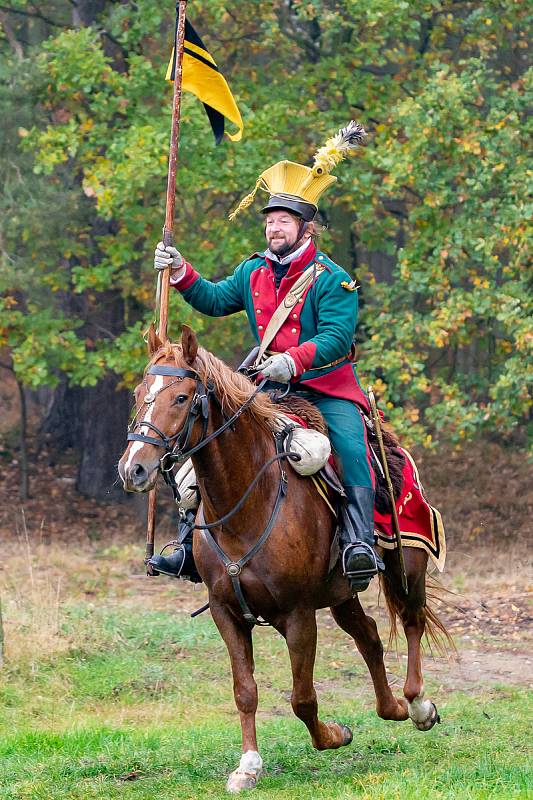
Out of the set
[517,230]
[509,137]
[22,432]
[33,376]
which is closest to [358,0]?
[509,137]

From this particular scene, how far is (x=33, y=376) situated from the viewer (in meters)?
16.8

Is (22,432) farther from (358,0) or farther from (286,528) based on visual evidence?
(286,528)

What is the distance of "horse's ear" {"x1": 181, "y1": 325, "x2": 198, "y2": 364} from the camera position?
6172 mm

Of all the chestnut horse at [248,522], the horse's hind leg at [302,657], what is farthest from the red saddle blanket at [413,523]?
the horse's hind leg at [302,657]

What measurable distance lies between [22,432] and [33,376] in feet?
14.2

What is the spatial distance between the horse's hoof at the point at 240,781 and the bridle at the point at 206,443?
2.64ft

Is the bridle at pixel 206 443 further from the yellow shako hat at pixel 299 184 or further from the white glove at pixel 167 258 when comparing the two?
the yellow shako hat at pixel 299 184

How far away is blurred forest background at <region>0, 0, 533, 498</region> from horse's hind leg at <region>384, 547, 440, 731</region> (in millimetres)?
6380

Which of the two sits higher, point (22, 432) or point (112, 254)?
point (112, 254)

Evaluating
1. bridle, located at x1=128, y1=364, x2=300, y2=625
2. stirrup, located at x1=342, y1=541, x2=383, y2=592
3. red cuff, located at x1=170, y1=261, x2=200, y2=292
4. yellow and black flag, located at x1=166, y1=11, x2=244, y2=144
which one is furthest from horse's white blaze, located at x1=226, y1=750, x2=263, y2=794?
yellow and black flag, located at x1=166, y1=11, x2=244, y2=144

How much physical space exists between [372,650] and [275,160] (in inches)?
383

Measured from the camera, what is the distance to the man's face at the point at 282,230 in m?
7.16

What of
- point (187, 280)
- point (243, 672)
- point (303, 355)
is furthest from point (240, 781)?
point (187, 280)

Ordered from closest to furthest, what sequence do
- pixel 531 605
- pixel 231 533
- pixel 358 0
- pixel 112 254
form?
pixel 231 533 → pixel 531 605 → pixel 358 0 → pixel 112 254
